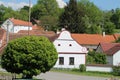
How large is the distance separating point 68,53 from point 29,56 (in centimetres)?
3268

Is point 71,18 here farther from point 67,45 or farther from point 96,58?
point 67,45

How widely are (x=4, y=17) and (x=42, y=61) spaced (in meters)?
134

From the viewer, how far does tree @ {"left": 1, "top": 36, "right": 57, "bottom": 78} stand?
1385 inches

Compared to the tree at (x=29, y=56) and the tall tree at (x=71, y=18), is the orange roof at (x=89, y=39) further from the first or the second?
the tree at (x=29, y=56)

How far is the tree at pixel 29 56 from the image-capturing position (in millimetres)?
35188

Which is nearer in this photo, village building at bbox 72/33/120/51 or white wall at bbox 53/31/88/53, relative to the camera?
white wall at bbox 53/31/88/53

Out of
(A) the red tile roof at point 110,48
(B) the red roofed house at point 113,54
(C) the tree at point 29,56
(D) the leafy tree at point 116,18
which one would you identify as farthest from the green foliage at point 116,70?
(D) the leafy tree at point 116,18

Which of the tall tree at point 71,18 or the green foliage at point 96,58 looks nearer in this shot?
the green foliage at point 96,58

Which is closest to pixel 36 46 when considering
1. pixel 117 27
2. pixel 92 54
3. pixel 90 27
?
pixel 92 54

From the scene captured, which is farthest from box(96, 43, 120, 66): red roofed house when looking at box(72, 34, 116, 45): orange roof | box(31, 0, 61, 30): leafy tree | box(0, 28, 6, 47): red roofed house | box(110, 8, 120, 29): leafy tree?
box(31, 0, 61, 30): leafy tree

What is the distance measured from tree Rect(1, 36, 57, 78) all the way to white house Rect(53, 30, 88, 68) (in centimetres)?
3118

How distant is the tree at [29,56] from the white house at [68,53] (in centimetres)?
3118

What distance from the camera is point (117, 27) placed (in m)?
155

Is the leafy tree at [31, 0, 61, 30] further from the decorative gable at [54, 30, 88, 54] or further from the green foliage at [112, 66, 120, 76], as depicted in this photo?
the green foliage at [112, 66, 120, 76]
